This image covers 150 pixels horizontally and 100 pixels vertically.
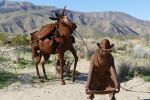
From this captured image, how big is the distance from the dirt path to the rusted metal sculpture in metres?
2.54

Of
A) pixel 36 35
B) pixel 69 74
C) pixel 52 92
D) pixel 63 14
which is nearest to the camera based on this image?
pixel 52 92

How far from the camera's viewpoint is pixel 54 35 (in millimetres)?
16688

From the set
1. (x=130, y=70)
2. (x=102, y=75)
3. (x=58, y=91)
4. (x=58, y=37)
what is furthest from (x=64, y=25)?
(x=102, y=75)

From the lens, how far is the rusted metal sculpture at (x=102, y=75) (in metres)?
11.4

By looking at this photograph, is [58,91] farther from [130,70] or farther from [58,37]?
[130,70]

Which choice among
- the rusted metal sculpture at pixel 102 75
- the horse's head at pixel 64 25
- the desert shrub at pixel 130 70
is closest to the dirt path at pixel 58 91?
the desert shrub at pixel 130 70

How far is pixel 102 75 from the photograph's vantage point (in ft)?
38.5

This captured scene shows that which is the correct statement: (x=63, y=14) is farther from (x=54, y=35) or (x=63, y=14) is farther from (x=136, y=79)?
(x=136, y=79)

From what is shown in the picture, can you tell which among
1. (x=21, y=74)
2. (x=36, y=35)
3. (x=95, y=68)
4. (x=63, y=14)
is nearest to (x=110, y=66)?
(x=95, y=68)

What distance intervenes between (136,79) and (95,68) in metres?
6.76

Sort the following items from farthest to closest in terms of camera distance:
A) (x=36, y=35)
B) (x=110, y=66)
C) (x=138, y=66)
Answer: (x=138, y=66) < (x=36, y=35) < (x=110, y=66)

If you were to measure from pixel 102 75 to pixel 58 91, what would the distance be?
4.01m

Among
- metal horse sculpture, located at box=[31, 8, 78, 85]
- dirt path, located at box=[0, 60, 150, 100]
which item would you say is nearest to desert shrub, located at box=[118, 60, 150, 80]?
dirt path, located at box=[0, 60, 150, 100]

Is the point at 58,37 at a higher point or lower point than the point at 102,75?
higher
